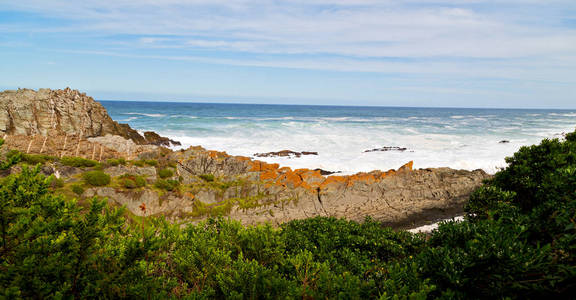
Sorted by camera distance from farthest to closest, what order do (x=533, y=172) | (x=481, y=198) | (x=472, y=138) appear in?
(x=472, y=138)
(x=533, y=172)
(x=481, y=198)

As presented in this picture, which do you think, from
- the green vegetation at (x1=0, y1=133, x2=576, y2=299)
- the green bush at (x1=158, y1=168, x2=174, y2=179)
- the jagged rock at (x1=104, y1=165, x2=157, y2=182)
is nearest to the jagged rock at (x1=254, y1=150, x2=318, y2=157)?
the green bush at (x1=158, y1=168, x2=174, y2=179)

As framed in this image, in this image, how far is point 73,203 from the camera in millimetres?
4625

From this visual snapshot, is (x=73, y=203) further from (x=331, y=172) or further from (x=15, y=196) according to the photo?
(x=331, y=172)

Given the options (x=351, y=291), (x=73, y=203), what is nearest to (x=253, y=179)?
(x=73, y=203)

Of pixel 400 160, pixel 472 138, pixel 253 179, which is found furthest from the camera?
pixel 472 138

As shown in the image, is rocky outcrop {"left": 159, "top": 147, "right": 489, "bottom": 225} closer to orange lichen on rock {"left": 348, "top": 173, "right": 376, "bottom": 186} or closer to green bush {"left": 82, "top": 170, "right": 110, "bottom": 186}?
orange lichen on rock {"left": 348, "top": 173, "right": 376, "bottom": 186}

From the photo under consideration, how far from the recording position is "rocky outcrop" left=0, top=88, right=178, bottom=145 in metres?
33.4

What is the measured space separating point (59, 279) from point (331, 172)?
28.6m

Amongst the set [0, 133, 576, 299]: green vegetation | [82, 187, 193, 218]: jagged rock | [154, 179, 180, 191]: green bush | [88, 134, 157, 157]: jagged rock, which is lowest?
[82, 187, 193, 218]: jagged rock

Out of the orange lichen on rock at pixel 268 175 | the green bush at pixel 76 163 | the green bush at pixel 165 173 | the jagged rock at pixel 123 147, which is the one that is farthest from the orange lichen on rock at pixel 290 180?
the jagged rock at pixel 123 147

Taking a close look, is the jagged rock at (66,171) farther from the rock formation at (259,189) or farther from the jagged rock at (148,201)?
the jagged rock at (148,201)

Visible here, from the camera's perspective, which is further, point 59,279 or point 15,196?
point 15,196

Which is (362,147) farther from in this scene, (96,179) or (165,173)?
(96,179)

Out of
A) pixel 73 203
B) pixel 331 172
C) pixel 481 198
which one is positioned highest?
pixel 73 203
